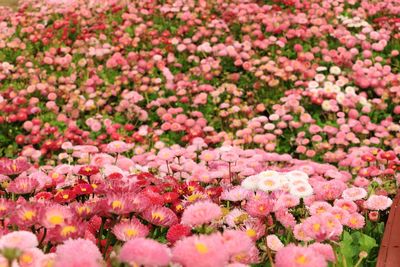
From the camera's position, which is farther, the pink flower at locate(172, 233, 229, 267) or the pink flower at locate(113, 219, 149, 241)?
the pink flower at locate(113, 219, 149, 241)

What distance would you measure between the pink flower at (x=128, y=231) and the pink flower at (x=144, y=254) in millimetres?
403

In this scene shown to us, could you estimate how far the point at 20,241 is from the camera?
1.59m

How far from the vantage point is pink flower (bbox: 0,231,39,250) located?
158cm

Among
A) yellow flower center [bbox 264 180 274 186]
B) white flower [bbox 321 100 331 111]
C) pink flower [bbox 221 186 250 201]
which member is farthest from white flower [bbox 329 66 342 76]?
pink flower [bbox 221 186 250 201]

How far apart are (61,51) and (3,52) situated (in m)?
1.02

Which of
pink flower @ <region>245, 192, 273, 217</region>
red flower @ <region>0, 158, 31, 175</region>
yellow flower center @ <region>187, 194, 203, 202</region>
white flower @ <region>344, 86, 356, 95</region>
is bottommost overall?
white flower @ <region>344, 86, 356, 95</region>

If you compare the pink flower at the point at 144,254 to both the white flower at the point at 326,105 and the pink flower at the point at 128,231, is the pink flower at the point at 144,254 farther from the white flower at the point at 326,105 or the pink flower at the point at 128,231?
the white flower at the point at 326,105

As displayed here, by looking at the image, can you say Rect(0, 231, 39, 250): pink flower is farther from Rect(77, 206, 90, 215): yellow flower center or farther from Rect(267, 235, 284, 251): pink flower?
Rect(267, 235, 284, 251): pink flower

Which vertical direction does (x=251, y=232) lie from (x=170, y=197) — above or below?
above

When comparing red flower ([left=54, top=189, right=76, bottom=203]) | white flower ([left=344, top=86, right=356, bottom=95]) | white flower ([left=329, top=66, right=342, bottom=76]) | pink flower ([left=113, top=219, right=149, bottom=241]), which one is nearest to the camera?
pink flower ([left=113, top=219, right=149, bottom=241])

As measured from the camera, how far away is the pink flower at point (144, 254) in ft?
4.21

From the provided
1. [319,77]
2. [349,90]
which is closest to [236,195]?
[349,90]

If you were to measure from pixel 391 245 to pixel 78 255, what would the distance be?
1492 mm

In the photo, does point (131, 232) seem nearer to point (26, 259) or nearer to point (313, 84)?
point (26, 259)
